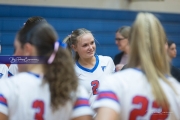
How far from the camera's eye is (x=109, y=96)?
1484 millimetres

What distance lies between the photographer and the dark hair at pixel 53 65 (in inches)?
59.6

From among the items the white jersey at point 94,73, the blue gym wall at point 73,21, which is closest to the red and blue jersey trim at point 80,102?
the white jersey at point 94,73

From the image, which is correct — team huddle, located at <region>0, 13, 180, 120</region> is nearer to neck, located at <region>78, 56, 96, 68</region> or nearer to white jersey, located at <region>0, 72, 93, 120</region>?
white jersey, located at <region>0, 72, 93, 120</region>

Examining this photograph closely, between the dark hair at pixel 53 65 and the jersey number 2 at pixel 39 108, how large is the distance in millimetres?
51

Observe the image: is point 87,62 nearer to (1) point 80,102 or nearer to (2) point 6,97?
(1) point 80,102

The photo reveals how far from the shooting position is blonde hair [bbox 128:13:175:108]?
1498 mm

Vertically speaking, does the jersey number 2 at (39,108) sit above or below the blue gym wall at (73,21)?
below

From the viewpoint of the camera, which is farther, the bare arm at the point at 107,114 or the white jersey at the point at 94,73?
the white jersey at the point at 94,73

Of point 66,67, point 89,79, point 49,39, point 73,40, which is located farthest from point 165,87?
point 73,40

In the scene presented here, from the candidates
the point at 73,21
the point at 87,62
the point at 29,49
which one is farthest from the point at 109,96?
the point at 73,21

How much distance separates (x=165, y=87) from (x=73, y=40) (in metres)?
1.66

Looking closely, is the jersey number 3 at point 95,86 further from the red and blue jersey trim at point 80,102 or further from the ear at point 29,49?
the ear at point 29,49

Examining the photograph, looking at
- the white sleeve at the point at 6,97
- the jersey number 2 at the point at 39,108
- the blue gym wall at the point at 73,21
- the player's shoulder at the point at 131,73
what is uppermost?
the blue gym wall at the point at 73,21

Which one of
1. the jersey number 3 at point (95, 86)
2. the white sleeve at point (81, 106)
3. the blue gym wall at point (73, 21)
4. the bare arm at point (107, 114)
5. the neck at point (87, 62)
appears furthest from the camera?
the blue gym wall at point (73, 21)
